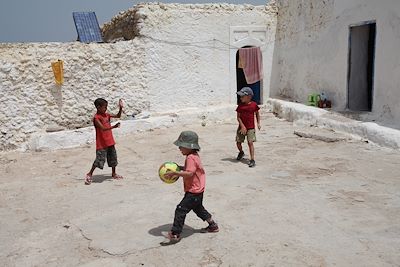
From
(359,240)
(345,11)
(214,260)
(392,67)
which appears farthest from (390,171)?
(345,11)

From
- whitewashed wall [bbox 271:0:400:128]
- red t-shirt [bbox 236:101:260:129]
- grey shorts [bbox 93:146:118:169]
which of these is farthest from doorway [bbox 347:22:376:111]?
grey shorts [bbox 93:146:118:169]

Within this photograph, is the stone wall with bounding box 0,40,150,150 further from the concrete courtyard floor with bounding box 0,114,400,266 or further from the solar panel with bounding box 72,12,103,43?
the solar panel with bounding box 72,12,103,43

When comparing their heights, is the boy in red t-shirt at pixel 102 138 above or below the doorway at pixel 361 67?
below

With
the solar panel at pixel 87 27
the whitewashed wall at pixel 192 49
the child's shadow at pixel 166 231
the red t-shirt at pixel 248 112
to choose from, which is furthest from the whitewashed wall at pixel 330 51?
the solar panel at pixel 87 27

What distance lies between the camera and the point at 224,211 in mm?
4570

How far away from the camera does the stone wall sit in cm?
892

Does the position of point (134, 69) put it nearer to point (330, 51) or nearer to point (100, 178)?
point (100, 178)

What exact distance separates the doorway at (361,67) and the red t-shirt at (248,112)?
4.55 meters

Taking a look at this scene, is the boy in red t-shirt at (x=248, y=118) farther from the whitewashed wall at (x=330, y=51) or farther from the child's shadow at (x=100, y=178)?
the whitewashed wall at (x=330, y=51)

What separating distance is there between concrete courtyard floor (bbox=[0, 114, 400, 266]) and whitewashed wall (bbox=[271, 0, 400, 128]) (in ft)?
5.26

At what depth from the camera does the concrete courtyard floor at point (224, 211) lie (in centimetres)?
351

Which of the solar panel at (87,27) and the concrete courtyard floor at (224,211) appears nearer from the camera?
the concrete courtyard floor at (224,211)

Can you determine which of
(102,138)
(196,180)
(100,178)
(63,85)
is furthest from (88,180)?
(63,85)

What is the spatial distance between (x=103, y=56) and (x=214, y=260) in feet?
26.9
